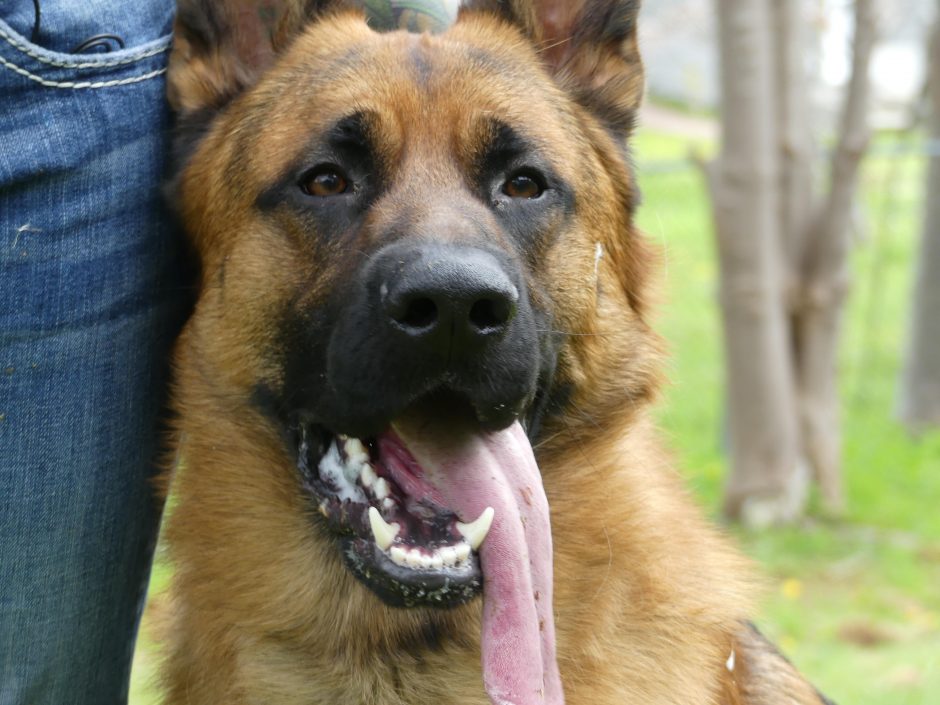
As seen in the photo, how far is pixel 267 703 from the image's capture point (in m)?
2.79

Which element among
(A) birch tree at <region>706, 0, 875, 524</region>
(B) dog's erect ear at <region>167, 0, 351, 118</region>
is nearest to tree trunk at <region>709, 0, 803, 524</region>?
(A) birch tree at <region>706, 0, 875, 524</region>

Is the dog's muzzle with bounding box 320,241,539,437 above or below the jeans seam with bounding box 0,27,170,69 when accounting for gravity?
below

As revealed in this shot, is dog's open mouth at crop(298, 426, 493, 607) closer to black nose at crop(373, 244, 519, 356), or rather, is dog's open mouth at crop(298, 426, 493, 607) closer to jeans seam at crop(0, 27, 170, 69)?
black nose at crop(373, 244, 519, 356)

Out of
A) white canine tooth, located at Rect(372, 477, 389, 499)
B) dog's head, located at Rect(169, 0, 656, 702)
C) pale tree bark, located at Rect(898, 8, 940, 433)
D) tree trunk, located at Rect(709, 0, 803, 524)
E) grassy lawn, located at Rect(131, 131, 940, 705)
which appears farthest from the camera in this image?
pale tree bark, located at Rect(898, 8, 940, 433)

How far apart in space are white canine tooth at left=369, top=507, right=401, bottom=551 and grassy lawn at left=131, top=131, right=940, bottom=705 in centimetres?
79

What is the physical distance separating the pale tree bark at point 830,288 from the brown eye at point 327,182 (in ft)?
18.2

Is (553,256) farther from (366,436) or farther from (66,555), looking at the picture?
(66,555)

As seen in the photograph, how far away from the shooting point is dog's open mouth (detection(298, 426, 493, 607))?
2.57m

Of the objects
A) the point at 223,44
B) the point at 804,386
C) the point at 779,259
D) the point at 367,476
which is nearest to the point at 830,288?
the point at 779,259

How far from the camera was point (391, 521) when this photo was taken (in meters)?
2.69

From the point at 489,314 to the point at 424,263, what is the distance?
0.17 m

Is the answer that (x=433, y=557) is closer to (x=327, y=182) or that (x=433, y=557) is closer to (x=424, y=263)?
(x=424, y=263)

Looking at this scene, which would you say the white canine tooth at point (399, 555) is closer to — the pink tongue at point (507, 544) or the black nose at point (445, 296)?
the pink tongue at point (507, 544)

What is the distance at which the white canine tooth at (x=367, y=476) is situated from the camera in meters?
2.76
